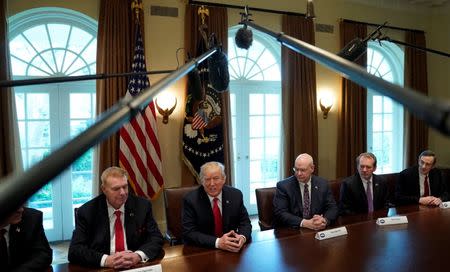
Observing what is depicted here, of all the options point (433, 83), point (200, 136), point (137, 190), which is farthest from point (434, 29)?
point (137, 190)

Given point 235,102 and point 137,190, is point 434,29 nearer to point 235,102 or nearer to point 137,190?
point 235,102

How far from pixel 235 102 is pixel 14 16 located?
119 inches

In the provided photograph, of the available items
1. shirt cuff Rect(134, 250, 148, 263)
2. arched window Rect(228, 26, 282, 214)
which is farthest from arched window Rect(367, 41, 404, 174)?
shirt cuff Rect(134, 250, 148, 263)

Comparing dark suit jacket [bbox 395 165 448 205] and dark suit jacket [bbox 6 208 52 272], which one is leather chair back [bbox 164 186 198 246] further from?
dark suit jacket [bbox 395 165 448 205]

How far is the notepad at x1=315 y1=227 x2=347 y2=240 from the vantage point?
235 centimetres

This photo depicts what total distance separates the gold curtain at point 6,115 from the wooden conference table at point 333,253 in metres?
2.48

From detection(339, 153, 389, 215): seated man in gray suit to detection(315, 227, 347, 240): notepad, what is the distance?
1.01 metres

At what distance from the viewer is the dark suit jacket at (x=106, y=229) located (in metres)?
2.22

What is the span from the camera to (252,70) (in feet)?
18.3

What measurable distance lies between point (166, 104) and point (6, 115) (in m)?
1.81

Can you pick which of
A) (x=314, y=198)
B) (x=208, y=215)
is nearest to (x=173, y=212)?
(x=208, y=215)

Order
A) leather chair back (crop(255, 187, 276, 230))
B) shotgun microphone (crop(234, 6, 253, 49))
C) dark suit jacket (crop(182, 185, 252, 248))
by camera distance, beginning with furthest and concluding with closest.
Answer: leather chair back (crop(255, 187, 276, 230)), dark suit jacket (crop(182, 185, 252, 248)), shotgun microphone (crop(234, 6, 253, 49))

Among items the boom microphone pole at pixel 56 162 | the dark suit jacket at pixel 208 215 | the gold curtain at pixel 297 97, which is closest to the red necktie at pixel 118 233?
the dark suit jacket at pixel 208 215

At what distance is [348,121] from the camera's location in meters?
5.83
